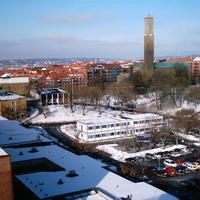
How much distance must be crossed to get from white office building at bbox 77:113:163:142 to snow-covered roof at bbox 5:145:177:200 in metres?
5.97

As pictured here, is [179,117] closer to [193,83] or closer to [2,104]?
[2,104]

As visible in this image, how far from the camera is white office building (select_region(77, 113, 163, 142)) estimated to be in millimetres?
20141

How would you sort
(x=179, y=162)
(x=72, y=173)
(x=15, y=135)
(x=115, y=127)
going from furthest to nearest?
(x=115, y=127) < (x=15, y=135) < (x=179, y=162) < (x=72, y=173)

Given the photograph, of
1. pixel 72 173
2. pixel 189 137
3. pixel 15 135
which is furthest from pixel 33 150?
pixel 189 137

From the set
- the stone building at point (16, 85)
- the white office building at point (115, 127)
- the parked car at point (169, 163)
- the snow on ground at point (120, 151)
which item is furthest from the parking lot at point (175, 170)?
the stone building at point (16, 85)

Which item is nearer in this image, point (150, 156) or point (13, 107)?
point (150, 156)

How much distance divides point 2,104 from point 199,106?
16.4 m

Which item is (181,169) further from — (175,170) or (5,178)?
(5,178)

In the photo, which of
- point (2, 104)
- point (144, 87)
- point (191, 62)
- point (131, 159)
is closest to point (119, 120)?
point (131, 159)

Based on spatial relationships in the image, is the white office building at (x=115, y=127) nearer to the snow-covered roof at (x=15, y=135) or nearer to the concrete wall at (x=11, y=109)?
the snow-covered roof at (x=15, y=135)

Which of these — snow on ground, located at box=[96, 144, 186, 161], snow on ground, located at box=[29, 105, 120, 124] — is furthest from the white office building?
snow on ground, located at box=[29, 105, 120, 124]

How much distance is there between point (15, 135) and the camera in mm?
17516

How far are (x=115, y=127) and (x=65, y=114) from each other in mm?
8349

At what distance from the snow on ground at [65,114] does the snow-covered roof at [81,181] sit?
12.5 m
